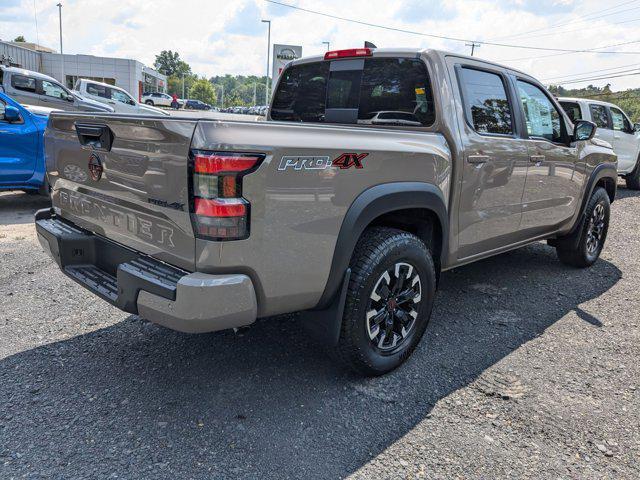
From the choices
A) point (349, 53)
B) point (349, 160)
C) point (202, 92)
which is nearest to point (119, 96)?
point (349, 53)

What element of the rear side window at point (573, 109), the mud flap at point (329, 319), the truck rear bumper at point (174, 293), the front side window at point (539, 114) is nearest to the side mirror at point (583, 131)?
the front side window at point (539, 114)

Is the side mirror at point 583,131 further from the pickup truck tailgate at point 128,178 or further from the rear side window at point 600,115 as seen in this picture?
the rear side window at point 600,115

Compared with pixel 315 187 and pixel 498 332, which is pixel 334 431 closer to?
pixel 315 187

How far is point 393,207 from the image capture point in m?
2.84

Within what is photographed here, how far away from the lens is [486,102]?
3717 millimetres

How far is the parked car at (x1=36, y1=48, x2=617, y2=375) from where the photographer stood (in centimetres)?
219

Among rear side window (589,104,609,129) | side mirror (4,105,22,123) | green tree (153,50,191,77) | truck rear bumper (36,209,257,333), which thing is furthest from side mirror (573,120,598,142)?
green tree (153,50,191,77)

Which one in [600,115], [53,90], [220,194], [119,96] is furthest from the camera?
[119,96]

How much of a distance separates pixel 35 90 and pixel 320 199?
14.8 meters

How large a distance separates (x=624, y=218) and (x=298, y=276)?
8.18 metres

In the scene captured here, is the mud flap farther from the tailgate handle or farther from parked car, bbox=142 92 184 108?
parked car, bbox=142 92 184 108

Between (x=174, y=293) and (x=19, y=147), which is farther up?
(x=19, y=147)

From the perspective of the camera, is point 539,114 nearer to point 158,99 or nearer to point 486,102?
point 486,102

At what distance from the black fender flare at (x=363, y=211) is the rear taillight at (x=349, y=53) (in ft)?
4.04
